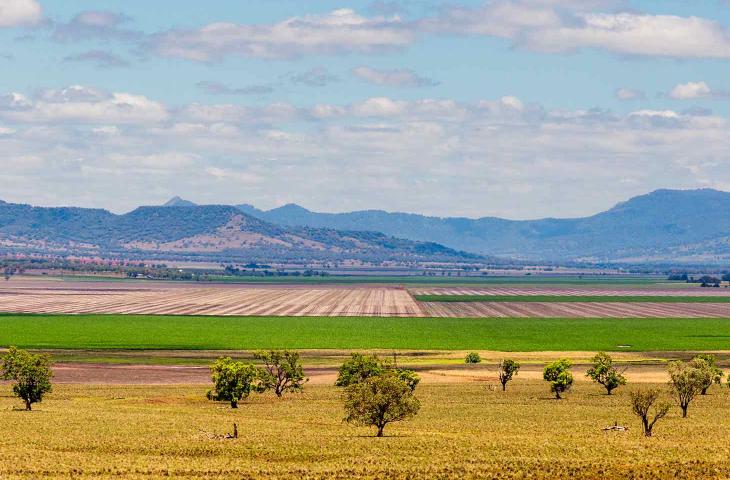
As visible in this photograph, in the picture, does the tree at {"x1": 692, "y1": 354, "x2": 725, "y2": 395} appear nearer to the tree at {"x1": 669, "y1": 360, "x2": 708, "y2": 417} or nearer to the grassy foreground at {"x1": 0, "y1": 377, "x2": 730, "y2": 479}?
the grassy foreground at {"x1": 0, "y1": 377, "x2": 730, "y2": 479}

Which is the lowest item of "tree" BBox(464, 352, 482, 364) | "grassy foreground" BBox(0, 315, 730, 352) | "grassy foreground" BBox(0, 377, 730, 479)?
"grassy foreground" BBox(0, 377, 730, 479)

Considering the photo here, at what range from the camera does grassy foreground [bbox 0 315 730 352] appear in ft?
512

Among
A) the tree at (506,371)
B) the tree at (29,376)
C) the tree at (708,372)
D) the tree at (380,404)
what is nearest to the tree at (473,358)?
the tree at (506,371)

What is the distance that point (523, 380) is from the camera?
119625 mm

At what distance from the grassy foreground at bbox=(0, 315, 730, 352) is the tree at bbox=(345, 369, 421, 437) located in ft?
244

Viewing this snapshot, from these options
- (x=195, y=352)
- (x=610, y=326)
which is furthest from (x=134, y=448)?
(x=610, y=326)

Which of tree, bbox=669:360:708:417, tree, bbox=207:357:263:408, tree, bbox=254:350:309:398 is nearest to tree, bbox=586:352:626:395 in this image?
tree, bbox=669:360:708:417

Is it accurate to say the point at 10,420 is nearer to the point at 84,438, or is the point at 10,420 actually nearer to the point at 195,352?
the point at 84,438

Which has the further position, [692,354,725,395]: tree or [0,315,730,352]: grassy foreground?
[0,315,730,352]: grassy foreground

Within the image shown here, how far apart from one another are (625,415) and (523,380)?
29.8 m

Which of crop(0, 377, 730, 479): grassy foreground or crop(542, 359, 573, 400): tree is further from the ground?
crop(542, 359, 573, 400): tree

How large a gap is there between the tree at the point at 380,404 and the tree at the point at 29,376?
28.9 m

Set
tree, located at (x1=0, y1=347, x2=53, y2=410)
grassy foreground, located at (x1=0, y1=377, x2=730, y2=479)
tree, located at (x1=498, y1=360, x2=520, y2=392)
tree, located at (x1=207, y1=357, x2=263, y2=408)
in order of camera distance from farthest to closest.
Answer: tree, located at (x1=498, y1=360, x2=520, y2=392) → tree, located at (x1=207, y1=357, x2=263, y2=408) → tree, located at (x1=0, y1=347, x2=53, y2=410) → grassy foreground, located at (x1=0, y1=377, x2=730, y2=479)

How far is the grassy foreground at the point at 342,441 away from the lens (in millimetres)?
62031
